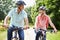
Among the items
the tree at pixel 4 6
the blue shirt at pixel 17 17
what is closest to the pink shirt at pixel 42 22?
the blue shirt at pixel 17 17

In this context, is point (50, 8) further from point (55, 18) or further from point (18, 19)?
point (18, 19)

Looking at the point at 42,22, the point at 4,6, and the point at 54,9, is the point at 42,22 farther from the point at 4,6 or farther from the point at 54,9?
the point at 4,6

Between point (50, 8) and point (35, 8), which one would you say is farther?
point (35, 8)

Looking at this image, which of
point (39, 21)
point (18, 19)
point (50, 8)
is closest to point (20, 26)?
point (18, 19)

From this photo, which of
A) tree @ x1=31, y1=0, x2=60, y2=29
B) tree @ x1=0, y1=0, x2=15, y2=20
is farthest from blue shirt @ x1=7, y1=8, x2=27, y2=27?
tree @ x1=0, y1=0, x2=15, y2=20

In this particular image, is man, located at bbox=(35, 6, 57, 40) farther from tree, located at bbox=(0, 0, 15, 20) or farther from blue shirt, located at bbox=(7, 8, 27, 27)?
tree, located at bbox=(0, 0, 15, 20)

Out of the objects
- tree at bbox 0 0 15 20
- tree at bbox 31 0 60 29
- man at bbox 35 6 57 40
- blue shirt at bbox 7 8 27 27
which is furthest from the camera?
tree at bbox 0 0 15 20

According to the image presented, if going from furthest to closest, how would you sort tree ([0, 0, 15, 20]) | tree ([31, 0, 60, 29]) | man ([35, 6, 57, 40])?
1. tree ([0, 0, 15, 20])
2. tree ([31, 0, 60, 29])
3. man ([35, 6, 57, 40])

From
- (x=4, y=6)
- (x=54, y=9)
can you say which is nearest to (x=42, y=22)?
(x=54, y=9)

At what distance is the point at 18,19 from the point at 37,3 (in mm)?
26528

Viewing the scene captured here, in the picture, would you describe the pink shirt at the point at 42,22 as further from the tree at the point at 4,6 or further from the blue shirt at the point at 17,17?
the tree at the point at 4,6

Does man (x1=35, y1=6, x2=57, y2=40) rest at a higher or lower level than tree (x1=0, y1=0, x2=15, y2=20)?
lower

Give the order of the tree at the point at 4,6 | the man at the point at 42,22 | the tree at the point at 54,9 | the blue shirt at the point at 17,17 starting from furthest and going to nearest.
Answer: the tree at the point at 4,6 → the tree at the point at 54,9 → the man at the point at 42,22 → the blue shirt at the point at 17,17

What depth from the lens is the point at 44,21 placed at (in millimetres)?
8898
